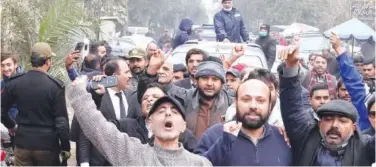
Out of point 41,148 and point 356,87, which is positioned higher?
point 356,87

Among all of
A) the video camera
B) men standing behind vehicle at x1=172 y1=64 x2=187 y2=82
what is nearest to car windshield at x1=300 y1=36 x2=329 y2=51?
the video camera

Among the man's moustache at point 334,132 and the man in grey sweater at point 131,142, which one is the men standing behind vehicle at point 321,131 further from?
the man in grey sweater at point 131,142

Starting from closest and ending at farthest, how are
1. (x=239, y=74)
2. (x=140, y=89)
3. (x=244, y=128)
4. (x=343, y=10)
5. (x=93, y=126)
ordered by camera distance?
(x=93, y=126) → (x=244, y=128) → (x=140, y=89) → (x=239, y=74) → (x=343, y=10)

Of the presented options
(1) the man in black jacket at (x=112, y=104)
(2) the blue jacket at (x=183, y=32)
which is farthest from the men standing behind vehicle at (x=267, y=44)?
(1) the man in black jacket at (x=112, y=104)

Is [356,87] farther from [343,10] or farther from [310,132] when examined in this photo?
[343,10]

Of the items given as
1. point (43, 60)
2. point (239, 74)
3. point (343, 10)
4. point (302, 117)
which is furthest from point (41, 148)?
point (343, 10)

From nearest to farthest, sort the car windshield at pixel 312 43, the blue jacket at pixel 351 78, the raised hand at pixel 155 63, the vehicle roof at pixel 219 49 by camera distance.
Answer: the blue jacket at pixel 351 78 < the raised hand at pixel 155 63 < the vehicle roof at pixel 219 49 < the car windshield at pixel 312 43

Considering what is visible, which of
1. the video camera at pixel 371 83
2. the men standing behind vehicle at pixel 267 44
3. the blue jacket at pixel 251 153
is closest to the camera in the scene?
the blue jacket at pixel 251 153

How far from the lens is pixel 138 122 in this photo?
5.12m

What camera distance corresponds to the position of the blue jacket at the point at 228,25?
11070mm

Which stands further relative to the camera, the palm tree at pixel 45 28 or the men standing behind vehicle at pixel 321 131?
the palm tree at pixel 45 28

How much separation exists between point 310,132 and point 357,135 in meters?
0.28

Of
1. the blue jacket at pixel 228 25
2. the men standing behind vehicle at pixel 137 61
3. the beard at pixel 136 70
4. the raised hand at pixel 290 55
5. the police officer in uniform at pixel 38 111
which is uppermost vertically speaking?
the blue jacket at pixel 228 25

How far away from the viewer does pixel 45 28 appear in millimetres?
9430
